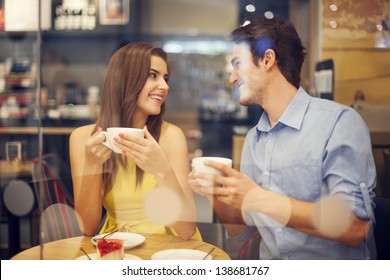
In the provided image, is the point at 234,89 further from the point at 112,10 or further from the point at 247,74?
the point at 112,10

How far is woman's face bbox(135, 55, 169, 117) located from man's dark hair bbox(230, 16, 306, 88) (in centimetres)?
32

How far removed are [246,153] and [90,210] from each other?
67 cm

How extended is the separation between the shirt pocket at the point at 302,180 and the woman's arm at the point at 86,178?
711mm

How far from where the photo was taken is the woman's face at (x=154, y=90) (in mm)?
1795

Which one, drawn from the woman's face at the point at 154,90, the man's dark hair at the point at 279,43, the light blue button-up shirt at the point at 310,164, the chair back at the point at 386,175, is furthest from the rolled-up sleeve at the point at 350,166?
the woman's face at the point at 154,90

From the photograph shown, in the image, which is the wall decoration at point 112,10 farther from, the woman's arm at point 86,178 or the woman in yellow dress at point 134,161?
the woman's arm at point 86,178

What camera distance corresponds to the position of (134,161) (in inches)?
70.3

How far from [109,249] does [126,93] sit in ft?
1.98

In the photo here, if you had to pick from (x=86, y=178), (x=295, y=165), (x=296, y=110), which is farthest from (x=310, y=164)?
(x=86, y=178)

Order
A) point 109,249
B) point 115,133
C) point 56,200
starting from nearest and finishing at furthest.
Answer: point 109,249 < point 115,133 < point 56,200

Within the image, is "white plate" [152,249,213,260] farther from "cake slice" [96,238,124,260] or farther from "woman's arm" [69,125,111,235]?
"woman's arm" [69,125,111,235]

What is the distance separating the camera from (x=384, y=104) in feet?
6.04

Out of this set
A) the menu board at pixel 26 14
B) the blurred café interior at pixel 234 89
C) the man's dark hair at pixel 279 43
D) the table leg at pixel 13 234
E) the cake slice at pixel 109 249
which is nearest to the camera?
the cake slice at pixel 109 249
